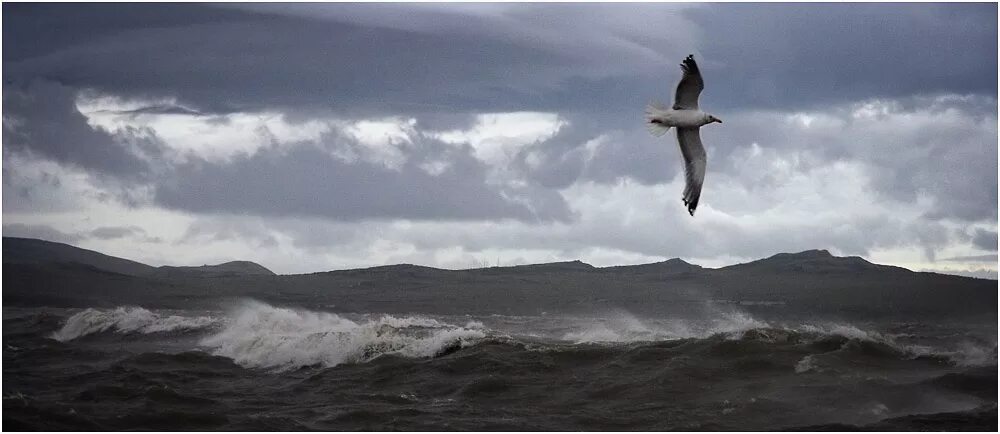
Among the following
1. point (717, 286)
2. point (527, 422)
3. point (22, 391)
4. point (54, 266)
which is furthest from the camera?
point (717, 286)

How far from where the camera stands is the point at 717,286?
76.4m

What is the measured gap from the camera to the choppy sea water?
549 inches

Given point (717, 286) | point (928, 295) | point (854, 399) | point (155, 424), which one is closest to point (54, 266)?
point (717, 286)

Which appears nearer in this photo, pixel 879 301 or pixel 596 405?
pixel 596 405

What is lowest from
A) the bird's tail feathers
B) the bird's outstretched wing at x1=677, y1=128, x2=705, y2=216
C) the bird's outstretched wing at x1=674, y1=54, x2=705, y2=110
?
the bird's outstretched wing at x1=677, y1=128, x2=705, y2=216

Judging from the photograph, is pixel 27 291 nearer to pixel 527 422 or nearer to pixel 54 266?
pixel 54 266

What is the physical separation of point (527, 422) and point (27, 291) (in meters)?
48.5

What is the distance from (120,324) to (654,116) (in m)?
20.2

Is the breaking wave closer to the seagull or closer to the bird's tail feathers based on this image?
the seagull

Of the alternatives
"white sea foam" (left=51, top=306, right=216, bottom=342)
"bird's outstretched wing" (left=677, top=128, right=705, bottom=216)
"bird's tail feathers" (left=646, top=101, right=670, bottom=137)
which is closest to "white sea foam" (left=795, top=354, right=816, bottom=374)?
"bird's outstretched wing" (left=677, top=128, right=705, bottom=216)

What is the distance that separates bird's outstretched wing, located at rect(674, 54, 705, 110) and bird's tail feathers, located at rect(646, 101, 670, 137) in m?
0.21

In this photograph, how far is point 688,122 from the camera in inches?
546

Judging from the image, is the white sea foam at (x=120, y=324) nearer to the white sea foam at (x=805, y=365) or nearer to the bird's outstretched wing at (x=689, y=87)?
the white sea foam at (x=805, y=365)

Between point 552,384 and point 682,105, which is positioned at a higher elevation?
point 682,105
